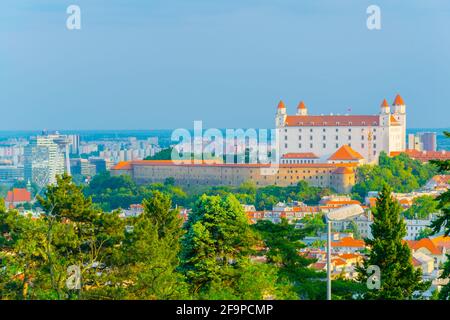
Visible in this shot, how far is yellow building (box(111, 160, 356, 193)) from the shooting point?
38906mm

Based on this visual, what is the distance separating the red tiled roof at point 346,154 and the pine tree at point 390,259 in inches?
1171

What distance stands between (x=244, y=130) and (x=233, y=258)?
143 feet

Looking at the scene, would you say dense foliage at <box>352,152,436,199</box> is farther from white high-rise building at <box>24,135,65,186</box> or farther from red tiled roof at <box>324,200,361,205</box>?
white high-rise building at <box>24,135,65,186</box>

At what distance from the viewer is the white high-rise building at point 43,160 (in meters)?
45.2

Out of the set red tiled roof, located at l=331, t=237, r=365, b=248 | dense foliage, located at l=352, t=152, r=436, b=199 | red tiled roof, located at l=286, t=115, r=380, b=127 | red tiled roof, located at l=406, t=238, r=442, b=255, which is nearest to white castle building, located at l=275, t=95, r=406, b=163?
red tiled roof, located at l=286, t=115, r=380, b=127

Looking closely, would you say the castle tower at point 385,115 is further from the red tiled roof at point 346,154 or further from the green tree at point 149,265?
the green tree at point 149,265

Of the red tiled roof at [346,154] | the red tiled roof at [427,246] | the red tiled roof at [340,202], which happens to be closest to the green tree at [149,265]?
the red tiled roof at [427,246]

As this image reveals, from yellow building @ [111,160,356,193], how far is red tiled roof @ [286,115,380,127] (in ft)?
7.98

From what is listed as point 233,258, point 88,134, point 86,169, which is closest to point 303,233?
point 233,258

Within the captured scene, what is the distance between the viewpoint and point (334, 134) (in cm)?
4219

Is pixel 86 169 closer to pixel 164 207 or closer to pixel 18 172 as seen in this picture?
pixel 18 172

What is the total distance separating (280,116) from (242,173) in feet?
11.4

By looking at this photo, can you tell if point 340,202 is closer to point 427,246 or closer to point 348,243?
point 348,243

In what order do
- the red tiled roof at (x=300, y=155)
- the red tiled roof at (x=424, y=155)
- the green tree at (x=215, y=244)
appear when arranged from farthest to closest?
the red tiled roof at (x=424, y=155) → the red tiled roof at (x=300, y=155) → the green tree at (x=215, y=244)
